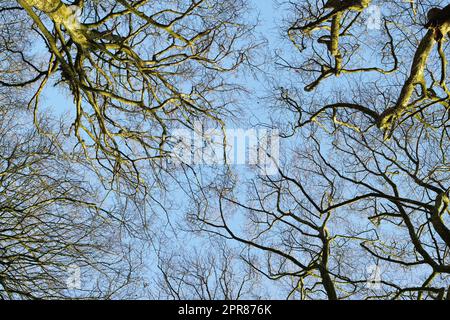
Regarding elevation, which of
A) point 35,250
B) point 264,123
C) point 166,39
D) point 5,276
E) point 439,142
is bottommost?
point 5,276

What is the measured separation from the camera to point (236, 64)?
703cm

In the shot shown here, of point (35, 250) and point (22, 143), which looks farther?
→ point (22, 143)

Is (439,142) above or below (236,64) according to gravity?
below

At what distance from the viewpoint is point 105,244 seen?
280 inches

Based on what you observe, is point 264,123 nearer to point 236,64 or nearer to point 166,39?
point 236,64

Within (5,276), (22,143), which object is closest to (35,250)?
(5,276)

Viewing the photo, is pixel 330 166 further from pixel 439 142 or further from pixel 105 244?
pixel 105 244
